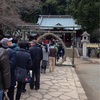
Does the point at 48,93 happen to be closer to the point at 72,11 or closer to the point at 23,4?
the point at 23,4

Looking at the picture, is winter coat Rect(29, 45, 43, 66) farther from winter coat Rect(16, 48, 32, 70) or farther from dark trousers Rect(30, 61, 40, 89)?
winter coat Rect(16, 48, 32, 70)

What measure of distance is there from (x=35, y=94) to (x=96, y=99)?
6.55ft

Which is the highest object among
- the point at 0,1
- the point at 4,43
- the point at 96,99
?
the point at 0,1

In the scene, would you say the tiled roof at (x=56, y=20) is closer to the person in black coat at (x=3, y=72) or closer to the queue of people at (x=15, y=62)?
the queue of people at (x=15, y=62)

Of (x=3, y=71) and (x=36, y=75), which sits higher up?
(x=3, y=71)

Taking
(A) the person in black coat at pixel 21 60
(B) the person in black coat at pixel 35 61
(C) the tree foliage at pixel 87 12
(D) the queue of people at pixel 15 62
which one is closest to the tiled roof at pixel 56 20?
(C) the tree foliage at pixel 87 12

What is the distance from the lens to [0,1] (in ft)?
41.7

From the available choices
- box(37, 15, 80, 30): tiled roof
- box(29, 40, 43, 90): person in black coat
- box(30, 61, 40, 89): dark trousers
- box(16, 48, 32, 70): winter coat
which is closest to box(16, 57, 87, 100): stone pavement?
box(30, 61, 40, 89): dark trousers

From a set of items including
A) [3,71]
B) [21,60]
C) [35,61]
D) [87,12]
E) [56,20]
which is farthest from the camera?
[56,20]

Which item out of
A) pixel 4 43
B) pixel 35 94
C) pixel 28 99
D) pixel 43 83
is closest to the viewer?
pixel 4 43

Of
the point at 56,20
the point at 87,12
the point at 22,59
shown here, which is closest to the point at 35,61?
the point at 22,59

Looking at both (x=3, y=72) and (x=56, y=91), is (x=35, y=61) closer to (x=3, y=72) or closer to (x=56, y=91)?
(x=56, y=91)

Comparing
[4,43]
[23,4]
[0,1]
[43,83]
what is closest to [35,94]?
[43,83]

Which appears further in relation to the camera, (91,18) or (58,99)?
(91,18)
